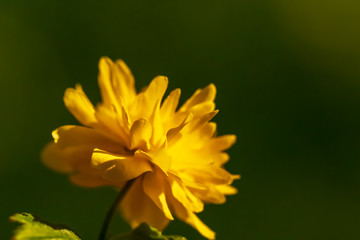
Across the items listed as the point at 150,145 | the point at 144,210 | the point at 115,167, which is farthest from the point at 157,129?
the point at 144,210

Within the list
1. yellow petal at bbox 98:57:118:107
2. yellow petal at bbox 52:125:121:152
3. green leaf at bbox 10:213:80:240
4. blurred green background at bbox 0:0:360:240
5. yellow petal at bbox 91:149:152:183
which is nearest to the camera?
green leaf at bbox 10:213:80:240

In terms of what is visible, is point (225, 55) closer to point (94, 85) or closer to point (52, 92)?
point (94, 85)

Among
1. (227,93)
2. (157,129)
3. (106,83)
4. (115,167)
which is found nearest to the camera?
(115,167)

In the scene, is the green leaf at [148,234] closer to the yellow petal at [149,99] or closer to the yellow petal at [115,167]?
the yellow petal at [115,167]

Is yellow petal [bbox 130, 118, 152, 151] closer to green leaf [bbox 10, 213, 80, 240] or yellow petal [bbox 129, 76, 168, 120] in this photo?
yellow petal [bbox 129, 76, 168, 120]

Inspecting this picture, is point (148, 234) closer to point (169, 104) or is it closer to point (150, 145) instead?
point (150, 145)

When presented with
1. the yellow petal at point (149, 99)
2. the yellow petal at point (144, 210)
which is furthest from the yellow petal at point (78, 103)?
the yellow petal at point (144, 210)

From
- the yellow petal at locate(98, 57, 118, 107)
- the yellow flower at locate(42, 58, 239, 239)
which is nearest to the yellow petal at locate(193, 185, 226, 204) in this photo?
the yellow flower at locate(42, 58, 239, 239)

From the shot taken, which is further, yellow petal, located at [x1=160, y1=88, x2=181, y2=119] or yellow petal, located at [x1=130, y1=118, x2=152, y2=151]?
yellow petal, located at [x1=160, y1=88, x2=181, y2=119]
